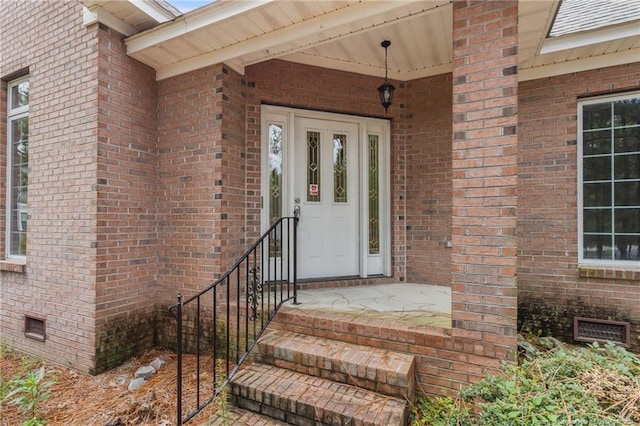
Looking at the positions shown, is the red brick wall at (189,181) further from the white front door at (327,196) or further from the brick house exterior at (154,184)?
the white front door at (327,196)

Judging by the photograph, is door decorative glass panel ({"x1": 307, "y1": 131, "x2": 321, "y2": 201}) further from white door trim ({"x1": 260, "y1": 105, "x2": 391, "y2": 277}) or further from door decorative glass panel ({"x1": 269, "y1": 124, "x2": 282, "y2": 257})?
door decorative glass panel ({"x1": 269, "y1": 124, "x2": 282, "y2": 257})

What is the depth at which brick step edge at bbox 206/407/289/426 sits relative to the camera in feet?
7.14

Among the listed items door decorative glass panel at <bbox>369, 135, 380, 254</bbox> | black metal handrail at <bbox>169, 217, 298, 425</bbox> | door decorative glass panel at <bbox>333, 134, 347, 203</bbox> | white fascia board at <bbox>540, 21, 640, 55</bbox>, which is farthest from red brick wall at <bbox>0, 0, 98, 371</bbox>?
white fascia board at <bbox>540, 21, 640, 55</bbox>

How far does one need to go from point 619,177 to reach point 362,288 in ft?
9.93

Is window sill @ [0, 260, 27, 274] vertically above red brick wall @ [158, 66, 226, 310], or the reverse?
red brick wall @ [158, 66, 226, 310]

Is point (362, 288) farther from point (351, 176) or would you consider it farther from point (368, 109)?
→ point (368, 109)

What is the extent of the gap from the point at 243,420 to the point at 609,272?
373cm

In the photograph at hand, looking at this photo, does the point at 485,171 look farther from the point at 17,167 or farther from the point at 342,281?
the point at 17,167

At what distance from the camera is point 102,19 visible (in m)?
3.10

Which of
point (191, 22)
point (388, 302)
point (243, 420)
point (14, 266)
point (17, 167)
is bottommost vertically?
point (243, 420)

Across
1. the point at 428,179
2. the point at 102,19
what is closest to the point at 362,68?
the point at 428,179

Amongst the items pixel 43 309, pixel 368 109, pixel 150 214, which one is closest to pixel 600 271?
pixel 368 109

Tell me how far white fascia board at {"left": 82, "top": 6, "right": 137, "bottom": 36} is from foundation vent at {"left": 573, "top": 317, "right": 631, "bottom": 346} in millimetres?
5588

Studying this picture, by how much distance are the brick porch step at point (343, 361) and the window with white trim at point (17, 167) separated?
3517mm
